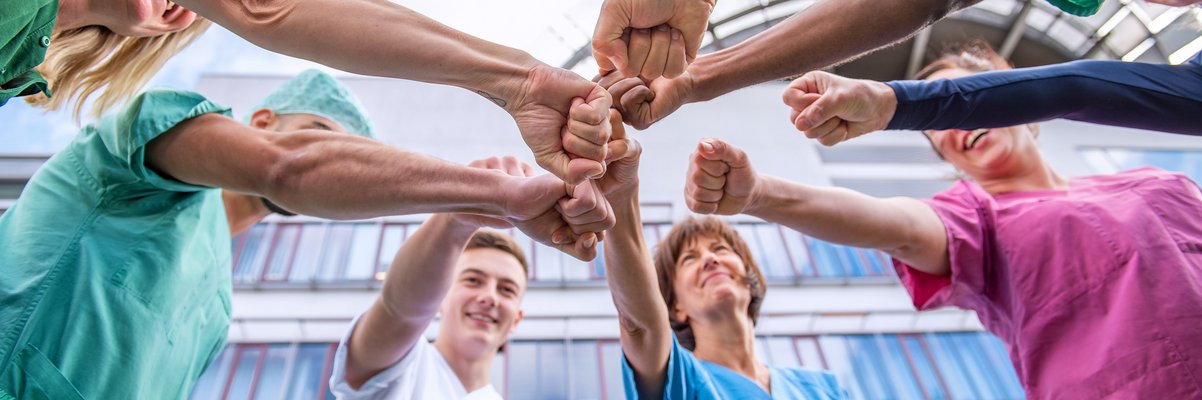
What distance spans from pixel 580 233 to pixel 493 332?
89cm

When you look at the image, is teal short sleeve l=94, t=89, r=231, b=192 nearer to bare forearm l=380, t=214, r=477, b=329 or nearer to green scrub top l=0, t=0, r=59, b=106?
green scrub top l=0, t=0, r=59, b=106

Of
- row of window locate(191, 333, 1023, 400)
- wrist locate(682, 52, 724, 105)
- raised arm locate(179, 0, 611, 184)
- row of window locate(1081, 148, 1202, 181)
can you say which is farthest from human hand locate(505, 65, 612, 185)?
row of window locate(1081, 148, 1202, 181)

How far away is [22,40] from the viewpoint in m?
0.85

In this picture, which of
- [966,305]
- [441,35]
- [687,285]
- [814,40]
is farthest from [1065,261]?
[441,35]

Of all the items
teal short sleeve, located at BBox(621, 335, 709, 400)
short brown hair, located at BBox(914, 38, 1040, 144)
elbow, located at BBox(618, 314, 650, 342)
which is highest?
short brown hair, located at BBox(914, 38, 1040, 144)

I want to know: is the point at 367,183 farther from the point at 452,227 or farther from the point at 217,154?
the point at 452,227

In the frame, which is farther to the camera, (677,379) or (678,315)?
(678,315)

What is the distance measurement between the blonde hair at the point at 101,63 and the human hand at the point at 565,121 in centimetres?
72

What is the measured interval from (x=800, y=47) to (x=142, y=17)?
3.34 ft

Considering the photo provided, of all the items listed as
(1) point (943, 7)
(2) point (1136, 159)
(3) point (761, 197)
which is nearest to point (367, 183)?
(3) point (761, 197)

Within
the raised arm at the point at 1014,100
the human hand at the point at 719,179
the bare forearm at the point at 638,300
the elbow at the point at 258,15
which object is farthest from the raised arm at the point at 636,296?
the elbow at the point at 258,15

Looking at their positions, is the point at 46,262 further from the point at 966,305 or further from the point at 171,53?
the point at 966,305

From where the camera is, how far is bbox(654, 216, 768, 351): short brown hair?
1807 mm

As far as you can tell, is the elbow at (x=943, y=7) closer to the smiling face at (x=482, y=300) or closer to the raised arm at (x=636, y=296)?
the raised arm at (x=636, y=296)
